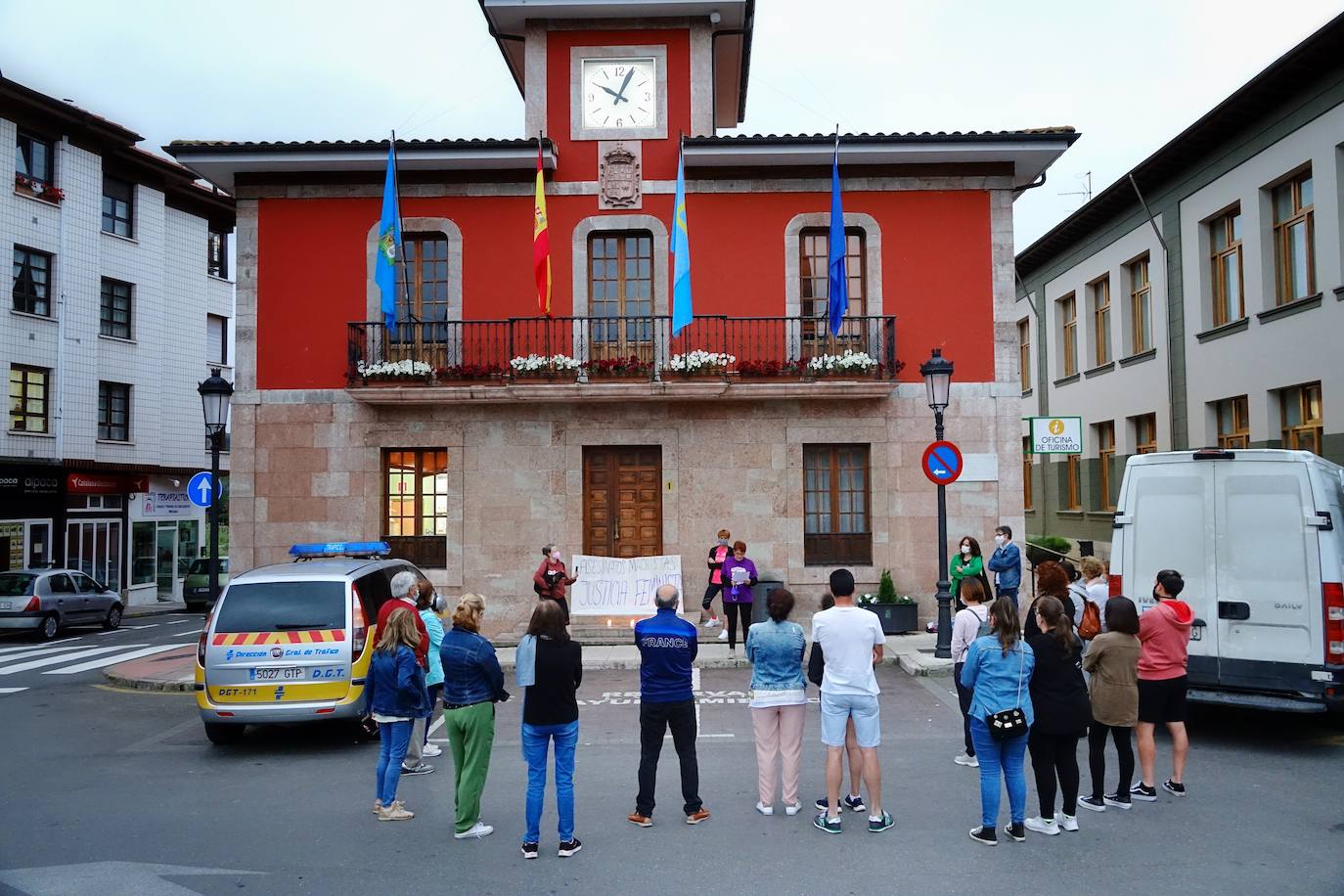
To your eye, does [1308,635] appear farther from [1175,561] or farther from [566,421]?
[566,421]

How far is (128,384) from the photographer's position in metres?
29.4

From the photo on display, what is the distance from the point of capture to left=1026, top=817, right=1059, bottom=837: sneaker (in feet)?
21.1

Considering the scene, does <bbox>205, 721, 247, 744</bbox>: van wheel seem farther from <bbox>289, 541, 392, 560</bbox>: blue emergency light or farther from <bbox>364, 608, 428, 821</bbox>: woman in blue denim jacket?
<bbox>364, 608, 428, 821</bbox>: woman in blue denim jacket

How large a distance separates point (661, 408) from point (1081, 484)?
671 inches

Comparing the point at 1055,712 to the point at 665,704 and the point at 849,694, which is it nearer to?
the point at 849,694

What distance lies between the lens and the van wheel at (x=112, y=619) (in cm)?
2294

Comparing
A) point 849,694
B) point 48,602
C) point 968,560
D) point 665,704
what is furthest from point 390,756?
point 48,602

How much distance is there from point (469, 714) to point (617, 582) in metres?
9.22

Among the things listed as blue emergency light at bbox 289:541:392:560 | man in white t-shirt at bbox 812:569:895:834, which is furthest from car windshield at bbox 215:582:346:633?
man in white t-shirt at bbox 812:569:895:834

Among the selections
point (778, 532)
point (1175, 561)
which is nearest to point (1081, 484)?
point (778, 532)

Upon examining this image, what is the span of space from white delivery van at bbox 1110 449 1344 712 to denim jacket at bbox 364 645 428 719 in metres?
6.70

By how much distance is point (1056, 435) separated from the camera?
16.5 meters

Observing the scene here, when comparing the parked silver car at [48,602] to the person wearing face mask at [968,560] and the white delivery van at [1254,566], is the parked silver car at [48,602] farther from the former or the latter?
the white delivery van at [1254,566]

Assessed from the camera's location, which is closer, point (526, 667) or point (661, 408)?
point (526, 667)
